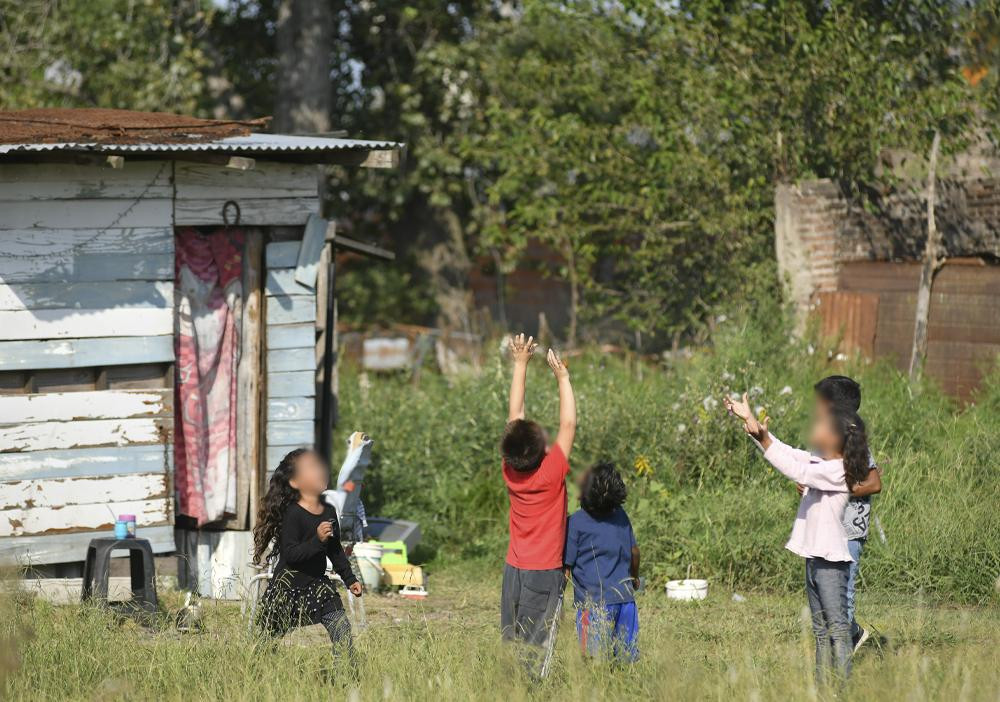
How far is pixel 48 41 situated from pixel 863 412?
11846 millimetres

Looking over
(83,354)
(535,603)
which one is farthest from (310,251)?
(535,603)

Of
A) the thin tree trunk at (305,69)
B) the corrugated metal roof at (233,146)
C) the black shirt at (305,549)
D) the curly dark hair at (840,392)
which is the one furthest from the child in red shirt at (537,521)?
the thin tree trunk at (305,69)

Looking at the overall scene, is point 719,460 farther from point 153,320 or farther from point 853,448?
point 153,320

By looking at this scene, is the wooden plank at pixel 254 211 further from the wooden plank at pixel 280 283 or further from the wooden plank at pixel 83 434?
the wooden plank at pixel 83 434

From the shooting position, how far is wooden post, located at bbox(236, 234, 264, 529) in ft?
27.5

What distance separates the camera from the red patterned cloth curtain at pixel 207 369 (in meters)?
8.27

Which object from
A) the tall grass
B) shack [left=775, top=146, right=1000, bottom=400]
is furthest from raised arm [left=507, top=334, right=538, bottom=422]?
shack [left=775, top=146, right=1000, bottom=400]

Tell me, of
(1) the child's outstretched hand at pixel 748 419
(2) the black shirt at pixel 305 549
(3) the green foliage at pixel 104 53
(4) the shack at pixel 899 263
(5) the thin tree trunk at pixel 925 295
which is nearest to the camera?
(1) the child's outstretched hand at pixel 748 419

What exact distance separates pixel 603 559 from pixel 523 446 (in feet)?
2.08

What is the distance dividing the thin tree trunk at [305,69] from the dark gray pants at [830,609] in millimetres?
11295

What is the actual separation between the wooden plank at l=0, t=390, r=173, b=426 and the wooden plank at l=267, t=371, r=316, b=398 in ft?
2.41

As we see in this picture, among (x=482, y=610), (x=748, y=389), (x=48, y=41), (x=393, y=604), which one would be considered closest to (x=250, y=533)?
(x=393, y=604)

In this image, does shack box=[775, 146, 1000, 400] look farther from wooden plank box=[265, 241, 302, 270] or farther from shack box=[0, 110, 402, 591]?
wooden plank box=[265, 241, 302, 270]

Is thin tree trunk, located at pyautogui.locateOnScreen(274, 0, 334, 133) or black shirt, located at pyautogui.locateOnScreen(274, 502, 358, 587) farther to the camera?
thin tree trunk, located at pyautogui.locateOnScreen(274, 0, 334, 133)
